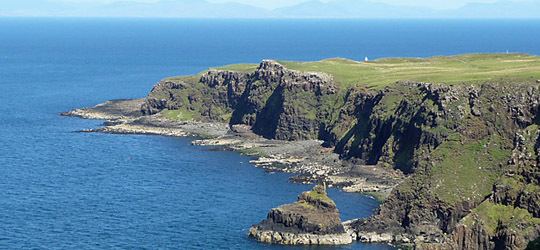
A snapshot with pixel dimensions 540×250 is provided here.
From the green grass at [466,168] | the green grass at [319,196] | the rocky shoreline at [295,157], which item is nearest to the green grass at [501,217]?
the green grass at [466,168]

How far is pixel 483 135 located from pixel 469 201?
19881 millimetres

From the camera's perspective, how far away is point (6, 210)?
127m

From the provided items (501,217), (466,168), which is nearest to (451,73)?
(466,168)

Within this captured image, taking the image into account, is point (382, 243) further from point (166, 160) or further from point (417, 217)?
point (166, 160)

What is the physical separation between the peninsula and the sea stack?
146 centimetres

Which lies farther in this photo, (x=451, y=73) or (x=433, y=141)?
(x=451, y=73)

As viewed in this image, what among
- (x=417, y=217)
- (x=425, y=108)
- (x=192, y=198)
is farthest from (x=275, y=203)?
(x=425, y=108)

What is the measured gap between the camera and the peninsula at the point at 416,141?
347 ft

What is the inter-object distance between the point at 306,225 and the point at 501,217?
20790 millimetres

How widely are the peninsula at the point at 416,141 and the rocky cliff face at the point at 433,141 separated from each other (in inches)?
6.1

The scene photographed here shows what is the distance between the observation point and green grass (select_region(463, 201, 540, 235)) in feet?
332

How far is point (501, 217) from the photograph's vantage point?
4070 inches

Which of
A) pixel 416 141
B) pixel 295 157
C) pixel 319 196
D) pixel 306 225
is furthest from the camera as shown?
pixel 295 157

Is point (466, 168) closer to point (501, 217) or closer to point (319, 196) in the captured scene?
point (319, 196)
